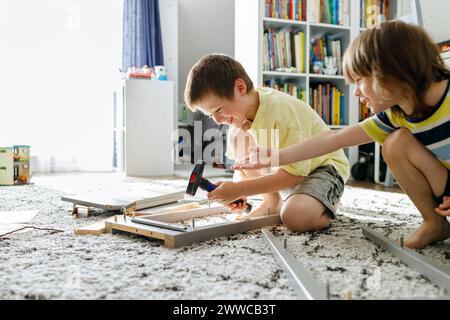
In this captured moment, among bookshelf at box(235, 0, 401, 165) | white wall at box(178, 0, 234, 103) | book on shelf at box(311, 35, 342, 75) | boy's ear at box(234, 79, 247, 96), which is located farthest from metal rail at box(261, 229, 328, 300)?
white wall at box(178, 0, 234, 103)

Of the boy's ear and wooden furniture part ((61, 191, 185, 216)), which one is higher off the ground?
the boy's ear

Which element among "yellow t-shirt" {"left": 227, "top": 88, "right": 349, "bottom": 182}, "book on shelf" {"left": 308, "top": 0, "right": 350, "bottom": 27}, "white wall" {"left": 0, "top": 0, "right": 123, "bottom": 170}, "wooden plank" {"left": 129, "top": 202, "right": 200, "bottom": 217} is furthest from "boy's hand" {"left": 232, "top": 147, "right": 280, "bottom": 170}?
"white wall" {"left": 0, "top": 0, "right": 123, "bottom": 170}

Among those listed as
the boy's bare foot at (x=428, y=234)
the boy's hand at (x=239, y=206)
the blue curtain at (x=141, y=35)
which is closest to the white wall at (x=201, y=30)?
the blue curtain at (x=141, y=35)

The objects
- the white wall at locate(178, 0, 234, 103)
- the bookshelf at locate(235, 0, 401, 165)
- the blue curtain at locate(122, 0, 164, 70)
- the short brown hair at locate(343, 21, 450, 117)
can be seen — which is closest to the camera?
the short brown hair at locate(343, 21, 450, 117)

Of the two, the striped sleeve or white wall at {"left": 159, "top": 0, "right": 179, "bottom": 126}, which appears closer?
the striped sleeve

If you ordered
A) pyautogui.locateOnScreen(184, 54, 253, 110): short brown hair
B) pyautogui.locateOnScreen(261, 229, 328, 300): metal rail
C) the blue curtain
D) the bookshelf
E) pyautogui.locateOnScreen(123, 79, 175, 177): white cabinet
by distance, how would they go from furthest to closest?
the blue curtain, pyautogui.locateOnScreen(123, 79, 175, 177): white cabinet, the bookshelf, pyautogui.locateOnScreen(184, 54, 253, 110): short brown hair, pyautogui.locateOnScreen(261, 229, 328, 300): metal rail

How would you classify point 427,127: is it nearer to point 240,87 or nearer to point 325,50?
point 240,87

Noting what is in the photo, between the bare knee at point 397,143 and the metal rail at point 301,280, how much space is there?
0.33m

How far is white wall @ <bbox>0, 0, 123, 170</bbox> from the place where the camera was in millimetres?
2967

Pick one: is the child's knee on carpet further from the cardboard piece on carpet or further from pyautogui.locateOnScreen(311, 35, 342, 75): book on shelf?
pyautogui.locateOnScreen(311, 35, 342, 75): book on shelf

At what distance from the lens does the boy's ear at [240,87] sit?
1.16 metres

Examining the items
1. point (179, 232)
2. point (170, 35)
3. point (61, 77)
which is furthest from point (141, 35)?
point (179, 232)

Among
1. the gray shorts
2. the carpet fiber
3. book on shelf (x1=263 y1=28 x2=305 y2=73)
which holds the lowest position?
the carpet fiber
